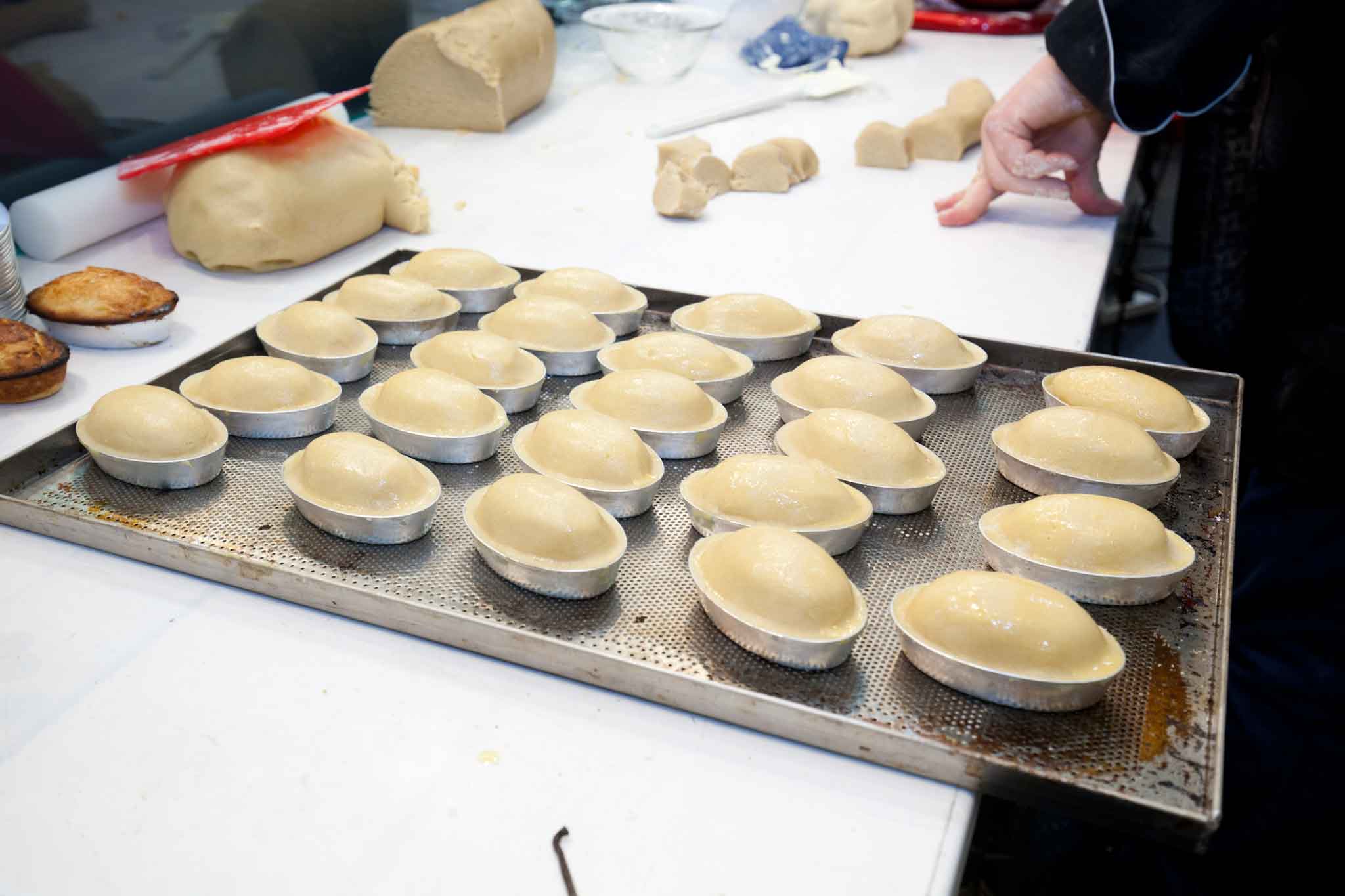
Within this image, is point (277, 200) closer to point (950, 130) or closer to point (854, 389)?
point (854, 389)

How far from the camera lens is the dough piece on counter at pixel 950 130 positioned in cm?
258

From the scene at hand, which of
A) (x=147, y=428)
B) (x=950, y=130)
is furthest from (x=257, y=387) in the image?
(x=950, y=130)

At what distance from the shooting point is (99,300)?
5.08 feet

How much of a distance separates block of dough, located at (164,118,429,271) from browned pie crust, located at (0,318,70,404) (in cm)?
45

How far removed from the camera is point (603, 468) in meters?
1.12

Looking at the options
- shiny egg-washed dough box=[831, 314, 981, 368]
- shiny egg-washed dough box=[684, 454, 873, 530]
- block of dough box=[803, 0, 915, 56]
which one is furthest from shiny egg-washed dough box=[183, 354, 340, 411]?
block of dough box=[803, 0, 915, 56]

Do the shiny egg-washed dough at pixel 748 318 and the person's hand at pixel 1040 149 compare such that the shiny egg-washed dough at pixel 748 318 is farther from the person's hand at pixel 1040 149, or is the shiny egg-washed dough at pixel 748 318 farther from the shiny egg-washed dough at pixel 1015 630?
the person's hand at pixel 1040 149

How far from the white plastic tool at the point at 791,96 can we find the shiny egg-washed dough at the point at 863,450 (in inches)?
68.6

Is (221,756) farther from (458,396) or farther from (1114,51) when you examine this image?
(1114,51)

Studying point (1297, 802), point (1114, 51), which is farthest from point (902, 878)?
point (1114, 51)

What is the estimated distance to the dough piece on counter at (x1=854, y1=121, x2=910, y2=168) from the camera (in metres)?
2.49

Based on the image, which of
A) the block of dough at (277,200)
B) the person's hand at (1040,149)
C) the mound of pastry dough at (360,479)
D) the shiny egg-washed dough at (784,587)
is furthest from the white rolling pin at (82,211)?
the person's hand at (1040,149)

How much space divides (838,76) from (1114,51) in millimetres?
1333

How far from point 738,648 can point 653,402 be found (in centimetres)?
41
